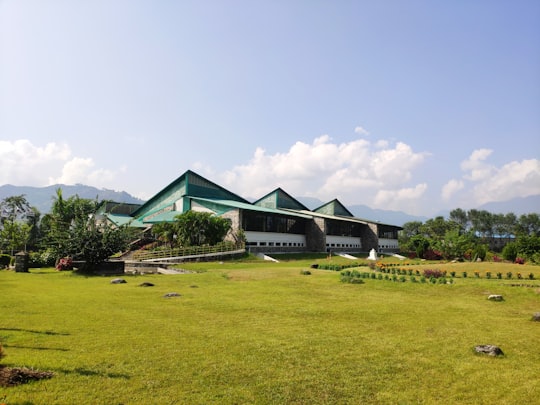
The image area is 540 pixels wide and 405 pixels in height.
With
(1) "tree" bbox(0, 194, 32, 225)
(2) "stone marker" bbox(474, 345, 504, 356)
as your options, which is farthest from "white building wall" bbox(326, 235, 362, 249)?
(1) "tree" bbox(0, 194, 32, 225)

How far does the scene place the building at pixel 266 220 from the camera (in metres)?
48.5

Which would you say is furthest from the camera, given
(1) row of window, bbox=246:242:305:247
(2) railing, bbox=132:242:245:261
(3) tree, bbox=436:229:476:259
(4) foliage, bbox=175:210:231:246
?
(1) row of window, bbox=246:242:305:247

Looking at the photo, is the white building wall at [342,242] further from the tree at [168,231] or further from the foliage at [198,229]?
the tree at [168,231]

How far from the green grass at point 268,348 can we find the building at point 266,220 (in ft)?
107

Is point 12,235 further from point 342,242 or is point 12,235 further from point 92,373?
point 342,242

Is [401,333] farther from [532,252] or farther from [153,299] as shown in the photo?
[532,252]

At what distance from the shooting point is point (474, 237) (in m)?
101

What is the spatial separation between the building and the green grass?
32590mm

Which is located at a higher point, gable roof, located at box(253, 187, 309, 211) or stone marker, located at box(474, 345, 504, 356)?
gable roof, located at box(253, 187, 309, 211)

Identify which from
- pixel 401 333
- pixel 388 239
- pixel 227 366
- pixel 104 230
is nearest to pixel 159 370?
pixel 227 366

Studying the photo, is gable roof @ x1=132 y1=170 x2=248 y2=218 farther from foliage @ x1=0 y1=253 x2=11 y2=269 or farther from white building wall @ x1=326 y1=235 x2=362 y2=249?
foliage @ x1=0 y1=253 x2=11 y2=269

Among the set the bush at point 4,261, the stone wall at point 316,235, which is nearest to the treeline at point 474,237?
the stone wall at point 316,235

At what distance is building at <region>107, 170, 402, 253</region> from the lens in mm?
48500

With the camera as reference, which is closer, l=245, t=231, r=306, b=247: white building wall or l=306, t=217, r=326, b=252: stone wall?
l=245, t=231, r=306, b=247: white building wall
